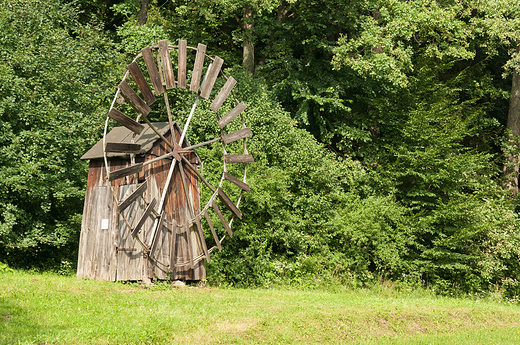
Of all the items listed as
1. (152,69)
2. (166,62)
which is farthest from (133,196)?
(166,62)

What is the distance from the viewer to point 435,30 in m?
21.5

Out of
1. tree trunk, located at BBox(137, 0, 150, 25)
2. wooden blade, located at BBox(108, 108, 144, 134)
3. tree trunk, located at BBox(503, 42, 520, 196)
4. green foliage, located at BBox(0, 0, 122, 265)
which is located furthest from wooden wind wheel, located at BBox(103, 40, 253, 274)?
tree trunk, located at BBox(503, 42, 520, 196)

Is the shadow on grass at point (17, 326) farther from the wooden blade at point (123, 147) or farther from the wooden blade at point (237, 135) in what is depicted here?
the wooden blade at point (237, 135)

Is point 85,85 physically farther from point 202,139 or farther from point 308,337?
point 308,337

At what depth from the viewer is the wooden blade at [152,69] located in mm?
11250

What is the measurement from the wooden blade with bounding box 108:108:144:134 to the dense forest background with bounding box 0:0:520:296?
4536 mm

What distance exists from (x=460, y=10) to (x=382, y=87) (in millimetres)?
4547

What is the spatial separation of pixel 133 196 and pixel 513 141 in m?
17.7

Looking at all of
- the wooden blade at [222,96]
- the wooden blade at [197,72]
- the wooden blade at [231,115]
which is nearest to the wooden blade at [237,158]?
the wooden blade at [231,115]

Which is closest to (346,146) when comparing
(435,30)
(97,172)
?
(435,30)

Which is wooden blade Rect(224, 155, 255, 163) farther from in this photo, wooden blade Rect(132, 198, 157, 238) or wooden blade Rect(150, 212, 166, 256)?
wooden blade Rect(150, 212, 166, 256)

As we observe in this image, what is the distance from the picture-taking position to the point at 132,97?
11.0 meters

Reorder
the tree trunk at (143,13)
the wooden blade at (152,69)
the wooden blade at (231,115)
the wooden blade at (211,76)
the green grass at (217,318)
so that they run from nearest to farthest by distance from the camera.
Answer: the green grass at (217,318) → the wooden blade at (152,69) → the wooden blade at (211,76) → the wooden blade at (231,115) → the tree trunk at (143,13)

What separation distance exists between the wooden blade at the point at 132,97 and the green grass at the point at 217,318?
3742 millimetres
